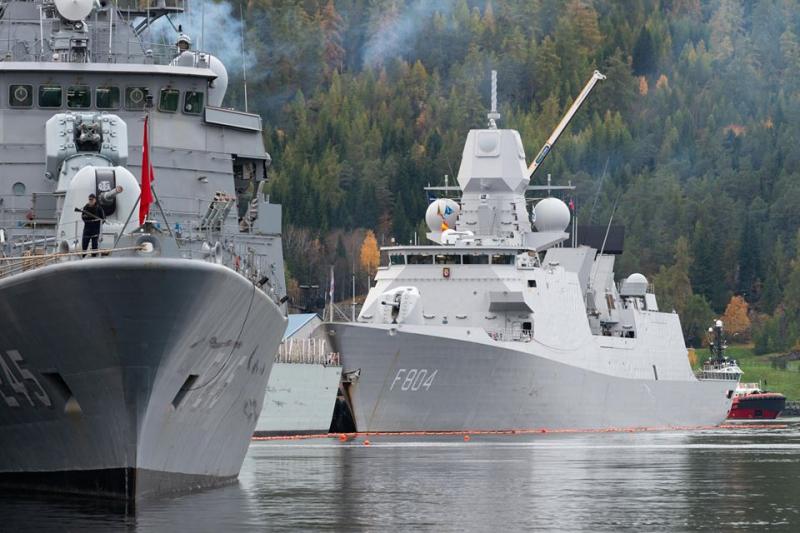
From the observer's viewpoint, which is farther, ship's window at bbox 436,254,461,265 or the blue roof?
ship's window at bbox 436,254,461,265

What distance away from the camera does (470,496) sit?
91.6ft

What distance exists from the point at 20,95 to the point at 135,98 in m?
2.04

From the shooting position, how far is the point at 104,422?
25.2 meters

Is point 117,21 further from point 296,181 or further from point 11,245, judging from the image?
point 296,181

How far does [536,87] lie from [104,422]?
122m

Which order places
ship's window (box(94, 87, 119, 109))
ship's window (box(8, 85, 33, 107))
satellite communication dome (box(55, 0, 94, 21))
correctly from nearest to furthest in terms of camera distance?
1. ship's window (box(8, 85, 33, 107))
2. ship's window (box(94, 87, 119, 109))
3. satellite communication dome (box(55, 0, 94, 21))

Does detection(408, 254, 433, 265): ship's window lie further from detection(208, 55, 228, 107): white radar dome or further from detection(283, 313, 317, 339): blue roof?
detection(208, 55, 228, 107): white radar dome

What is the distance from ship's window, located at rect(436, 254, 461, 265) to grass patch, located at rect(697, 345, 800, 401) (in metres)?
55.4

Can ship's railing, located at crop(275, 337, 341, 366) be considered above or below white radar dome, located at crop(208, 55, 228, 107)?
below

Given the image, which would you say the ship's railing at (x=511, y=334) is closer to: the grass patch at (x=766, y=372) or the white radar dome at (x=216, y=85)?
the white radar dome at (x=216, y=85)

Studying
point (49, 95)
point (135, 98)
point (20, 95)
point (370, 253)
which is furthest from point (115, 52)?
point (370, 253)

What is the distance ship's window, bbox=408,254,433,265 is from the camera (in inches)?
2429

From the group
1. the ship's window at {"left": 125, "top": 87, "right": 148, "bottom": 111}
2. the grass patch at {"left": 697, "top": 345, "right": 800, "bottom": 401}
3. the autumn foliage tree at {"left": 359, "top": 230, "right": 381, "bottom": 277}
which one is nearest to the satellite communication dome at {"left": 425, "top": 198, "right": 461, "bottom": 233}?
the ship's window at {"left": 125, "top": 87, "right": 148, "bottom": 111}

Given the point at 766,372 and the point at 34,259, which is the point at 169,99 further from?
the point at 766,372
